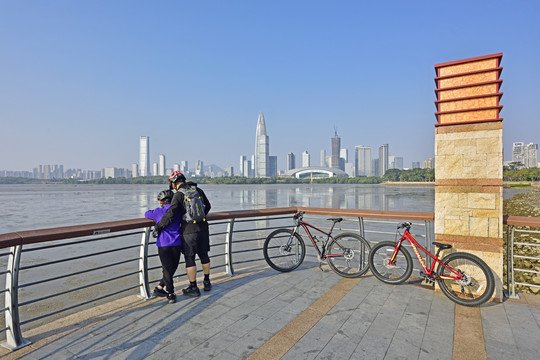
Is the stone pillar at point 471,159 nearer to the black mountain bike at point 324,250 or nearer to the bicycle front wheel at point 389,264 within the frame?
the bicycle front wheel at point 389,264

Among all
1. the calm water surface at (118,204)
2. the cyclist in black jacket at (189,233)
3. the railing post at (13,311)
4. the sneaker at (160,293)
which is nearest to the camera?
the railing post at (13,311)

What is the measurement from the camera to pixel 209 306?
14.1ft

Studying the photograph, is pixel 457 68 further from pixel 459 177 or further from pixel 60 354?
pixel 60 354

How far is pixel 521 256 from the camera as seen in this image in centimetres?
443

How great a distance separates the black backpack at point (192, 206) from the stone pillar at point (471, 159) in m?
3.73

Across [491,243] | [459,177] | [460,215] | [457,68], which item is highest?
[457,68]

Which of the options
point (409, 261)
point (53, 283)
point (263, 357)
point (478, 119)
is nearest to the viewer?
point (263, 357)

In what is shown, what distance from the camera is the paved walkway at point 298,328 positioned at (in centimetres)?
316

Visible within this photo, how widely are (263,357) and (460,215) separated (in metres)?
3.66

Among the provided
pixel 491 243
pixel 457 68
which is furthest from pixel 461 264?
pixel 457 68

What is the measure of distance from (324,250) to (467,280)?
7.65 feet

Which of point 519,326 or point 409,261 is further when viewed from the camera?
point 409,261

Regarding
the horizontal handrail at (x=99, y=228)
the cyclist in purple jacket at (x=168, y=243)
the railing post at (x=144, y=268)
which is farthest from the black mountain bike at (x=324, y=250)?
the railing post at (x=144, y=268)

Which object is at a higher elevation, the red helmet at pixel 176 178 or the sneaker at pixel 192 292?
the red helmet at pixel 176 178
